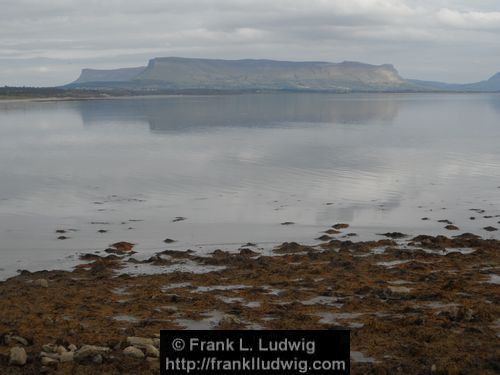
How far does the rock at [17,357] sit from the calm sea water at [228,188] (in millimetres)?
6688

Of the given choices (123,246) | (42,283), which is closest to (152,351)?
(42,283)

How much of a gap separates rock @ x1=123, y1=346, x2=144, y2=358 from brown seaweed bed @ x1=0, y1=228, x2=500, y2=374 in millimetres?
49

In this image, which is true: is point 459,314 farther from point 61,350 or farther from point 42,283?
point 42,283

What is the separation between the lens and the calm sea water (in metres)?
19.0

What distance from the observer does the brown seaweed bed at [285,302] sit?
8961 mm

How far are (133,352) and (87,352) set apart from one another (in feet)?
2.04

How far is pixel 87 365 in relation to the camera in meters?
8.55

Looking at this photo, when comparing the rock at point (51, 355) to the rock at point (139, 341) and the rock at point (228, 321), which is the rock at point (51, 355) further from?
the rock at point (228, 321)

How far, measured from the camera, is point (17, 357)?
28.3 ft

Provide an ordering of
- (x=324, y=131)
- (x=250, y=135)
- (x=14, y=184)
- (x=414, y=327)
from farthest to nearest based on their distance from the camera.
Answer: (x=324, y=131), (x=250, y=135), (x=14, y=184), (x=414, y=327)

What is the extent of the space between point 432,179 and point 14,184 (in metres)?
18.9

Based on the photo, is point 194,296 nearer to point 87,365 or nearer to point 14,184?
point 87,365

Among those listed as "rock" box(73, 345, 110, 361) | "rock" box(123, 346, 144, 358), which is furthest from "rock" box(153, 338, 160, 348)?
"rock" box(73, 345, 110, 361)

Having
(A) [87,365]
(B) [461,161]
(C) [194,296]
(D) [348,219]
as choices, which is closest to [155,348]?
(A) [87,365]
